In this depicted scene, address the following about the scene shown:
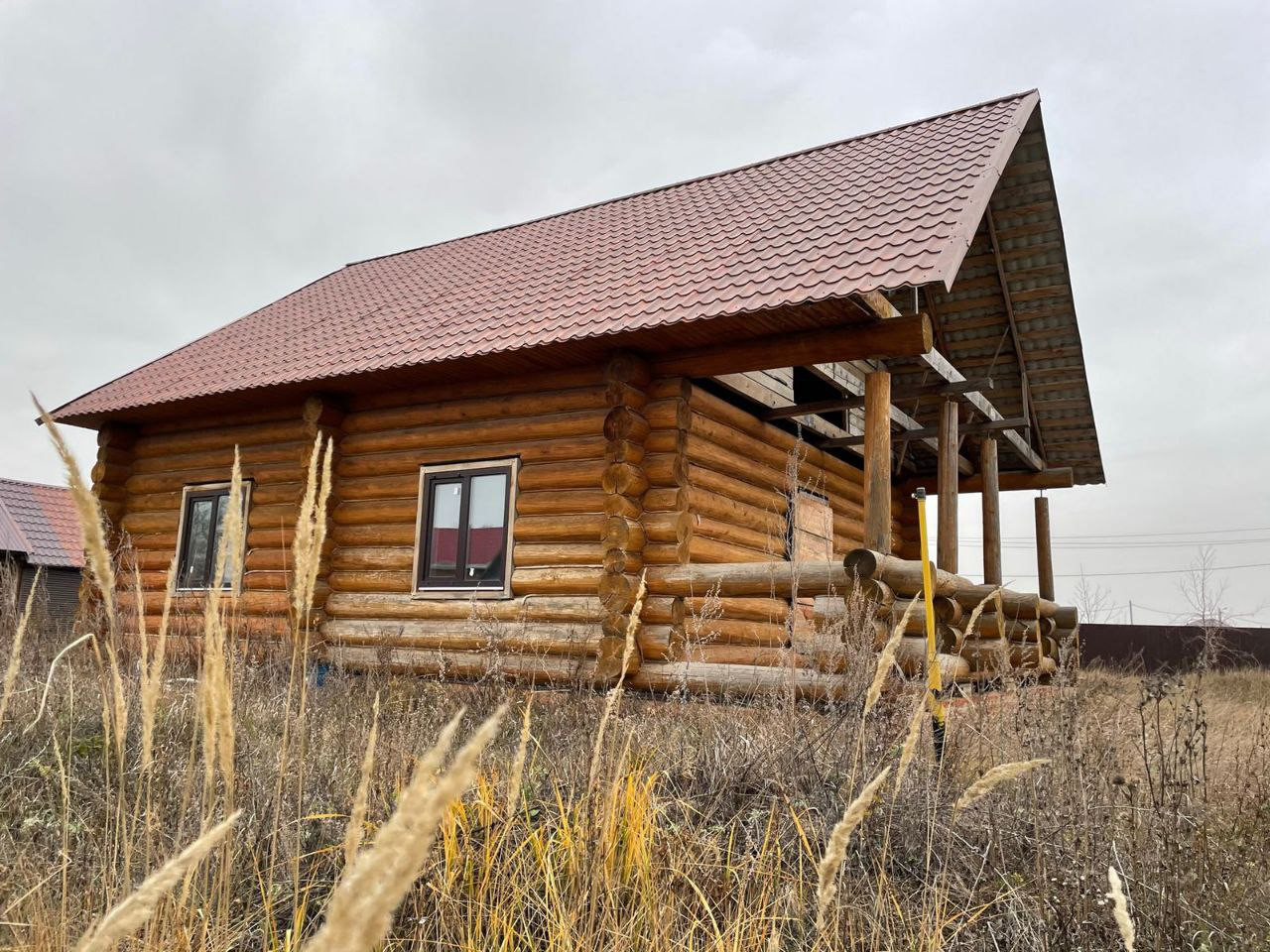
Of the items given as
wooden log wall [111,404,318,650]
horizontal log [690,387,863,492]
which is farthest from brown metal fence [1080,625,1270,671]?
wooden log wall [111,404,318,650]

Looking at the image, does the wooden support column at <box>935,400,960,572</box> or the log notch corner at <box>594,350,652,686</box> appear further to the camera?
the wooden support column at <box>935,400,960,572</box>

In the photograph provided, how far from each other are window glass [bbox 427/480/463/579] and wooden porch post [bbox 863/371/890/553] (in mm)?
4272

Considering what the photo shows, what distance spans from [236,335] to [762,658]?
9.43m

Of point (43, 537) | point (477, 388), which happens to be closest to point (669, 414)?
point (477, 388)

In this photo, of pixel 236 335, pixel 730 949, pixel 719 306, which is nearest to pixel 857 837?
pixel 730 949

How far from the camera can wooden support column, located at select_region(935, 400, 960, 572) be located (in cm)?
1016

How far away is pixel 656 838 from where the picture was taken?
10.6ft

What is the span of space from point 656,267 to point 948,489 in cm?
388

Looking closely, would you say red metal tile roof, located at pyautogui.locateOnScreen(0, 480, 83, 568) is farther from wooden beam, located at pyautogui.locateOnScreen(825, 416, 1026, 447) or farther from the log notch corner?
the log notch corner

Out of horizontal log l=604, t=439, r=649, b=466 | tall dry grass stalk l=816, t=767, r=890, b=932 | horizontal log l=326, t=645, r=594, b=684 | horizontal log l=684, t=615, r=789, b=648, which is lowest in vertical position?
horizontal log l=326, t=645, r=594, b=684

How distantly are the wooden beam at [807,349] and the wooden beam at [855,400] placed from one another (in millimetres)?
1530

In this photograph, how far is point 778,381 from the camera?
11.2 m

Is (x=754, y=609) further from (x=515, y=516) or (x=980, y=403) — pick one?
(x=980, y=403)

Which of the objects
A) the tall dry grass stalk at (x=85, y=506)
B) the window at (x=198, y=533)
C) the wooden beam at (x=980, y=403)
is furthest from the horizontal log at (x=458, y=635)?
the tall dry grass stalk at (x=85, y=506)
